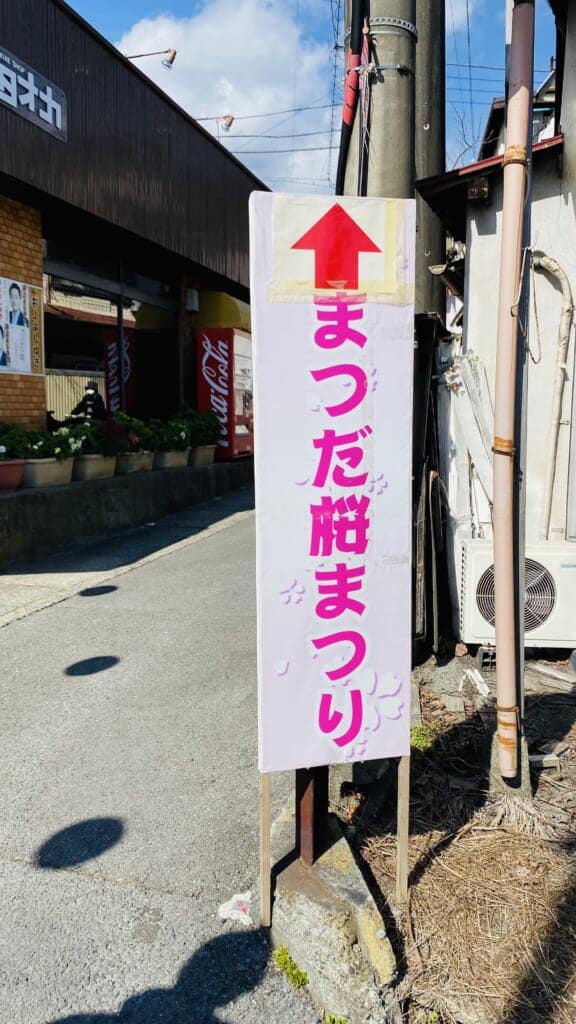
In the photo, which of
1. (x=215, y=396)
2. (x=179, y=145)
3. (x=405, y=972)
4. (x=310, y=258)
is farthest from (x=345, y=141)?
(x=215, y=396)

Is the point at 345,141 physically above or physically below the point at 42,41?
below

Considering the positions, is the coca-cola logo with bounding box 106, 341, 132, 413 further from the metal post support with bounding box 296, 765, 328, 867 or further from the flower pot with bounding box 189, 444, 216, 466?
the metal post support with bounding box 296, 765, 328, 867

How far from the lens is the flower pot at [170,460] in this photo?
38.8ft

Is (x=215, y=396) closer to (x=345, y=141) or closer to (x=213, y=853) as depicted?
(x=345, y=141)

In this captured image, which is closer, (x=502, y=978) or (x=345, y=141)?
(x=502, y=978)

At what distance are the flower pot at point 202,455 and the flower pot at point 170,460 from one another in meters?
0.33

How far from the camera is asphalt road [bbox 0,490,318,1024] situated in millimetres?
2422

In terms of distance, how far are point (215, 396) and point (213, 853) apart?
11735 mm

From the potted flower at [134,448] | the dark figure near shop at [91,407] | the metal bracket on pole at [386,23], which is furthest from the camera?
the dark figure near shop at [91,407]

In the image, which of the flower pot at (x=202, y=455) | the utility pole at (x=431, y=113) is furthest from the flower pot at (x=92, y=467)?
the utility pole at (x=431, y=113)

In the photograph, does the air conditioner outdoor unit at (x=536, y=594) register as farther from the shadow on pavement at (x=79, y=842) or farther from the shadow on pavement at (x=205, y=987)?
the shadow on pavement at (x=205, y=987)

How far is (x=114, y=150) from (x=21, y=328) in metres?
2.95

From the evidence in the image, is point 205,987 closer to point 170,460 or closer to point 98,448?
point 98,448

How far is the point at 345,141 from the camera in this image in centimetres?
396
